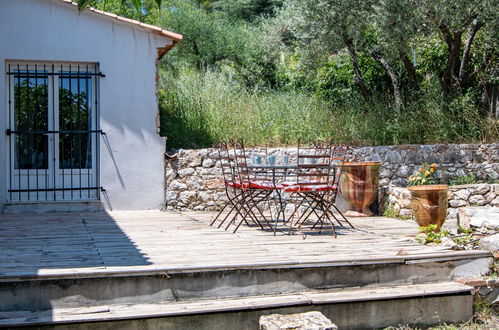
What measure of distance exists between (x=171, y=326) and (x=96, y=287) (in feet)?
2.05

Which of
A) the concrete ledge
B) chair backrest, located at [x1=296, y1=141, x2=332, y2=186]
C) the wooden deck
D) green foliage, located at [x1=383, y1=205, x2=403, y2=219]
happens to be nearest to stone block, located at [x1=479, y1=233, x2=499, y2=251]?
the wooden deck

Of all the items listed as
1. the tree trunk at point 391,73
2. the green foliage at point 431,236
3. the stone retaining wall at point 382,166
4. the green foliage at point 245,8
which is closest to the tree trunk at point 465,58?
the tree trunk at point 391,73

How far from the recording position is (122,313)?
13.4ft

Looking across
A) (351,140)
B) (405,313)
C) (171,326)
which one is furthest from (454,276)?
(351,140)

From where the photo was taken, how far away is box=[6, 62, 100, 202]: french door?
8656 millimetres

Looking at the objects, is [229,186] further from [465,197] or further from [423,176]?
[465,197]

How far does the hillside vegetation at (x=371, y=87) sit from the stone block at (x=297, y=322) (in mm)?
5843

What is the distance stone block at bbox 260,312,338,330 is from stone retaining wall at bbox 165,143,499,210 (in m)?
5.05

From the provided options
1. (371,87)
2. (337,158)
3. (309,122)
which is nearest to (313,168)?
(337,158)

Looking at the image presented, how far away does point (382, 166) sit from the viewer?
9484 millimetres

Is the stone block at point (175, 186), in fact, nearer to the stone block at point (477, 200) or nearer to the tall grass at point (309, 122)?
the tall grass at point (309, 122)

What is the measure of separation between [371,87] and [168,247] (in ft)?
25.6

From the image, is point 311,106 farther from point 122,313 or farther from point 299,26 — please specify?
point 122,313

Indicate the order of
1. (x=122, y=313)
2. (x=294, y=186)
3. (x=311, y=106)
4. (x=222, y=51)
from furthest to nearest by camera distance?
1. (x=222, y=51)
2. (x=311, y=106)
3. (x=294, y=186)
4. (x=122, y=313)
